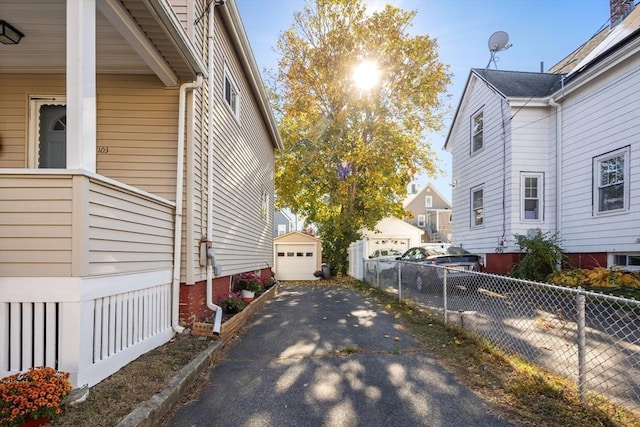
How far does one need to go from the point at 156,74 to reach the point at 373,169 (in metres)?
14.7

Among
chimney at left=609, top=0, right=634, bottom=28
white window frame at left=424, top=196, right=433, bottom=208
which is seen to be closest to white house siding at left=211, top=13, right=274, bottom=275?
chimney at left=609, top=0, right=634, bottom=28

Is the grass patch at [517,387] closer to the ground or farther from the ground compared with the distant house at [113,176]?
closer to the ground

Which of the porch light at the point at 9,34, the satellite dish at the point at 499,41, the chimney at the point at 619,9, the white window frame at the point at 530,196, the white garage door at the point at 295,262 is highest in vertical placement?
the chimney at the point at 619,9

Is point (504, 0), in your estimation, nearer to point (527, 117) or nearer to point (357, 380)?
point (527, 117)

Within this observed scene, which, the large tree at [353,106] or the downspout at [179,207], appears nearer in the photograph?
the downspout at [179,207]

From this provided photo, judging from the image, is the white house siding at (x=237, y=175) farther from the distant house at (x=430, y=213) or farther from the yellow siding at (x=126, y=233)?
the distant house at (x=430, y=213)

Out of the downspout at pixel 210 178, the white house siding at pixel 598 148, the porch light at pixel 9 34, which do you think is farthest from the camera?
the white house siding at pixel 598 148

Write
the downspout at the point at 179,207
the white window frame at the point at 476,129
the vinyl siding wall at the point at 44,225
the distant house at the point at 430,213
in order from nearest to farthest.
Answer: the vinyl siding wall at the point at 44,225 → the downspout at the point at 179,207 → the white window frame at the point at 476,129 → the distant house at the point at 430,213

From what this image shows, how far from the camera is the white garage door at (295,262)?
2038 cm

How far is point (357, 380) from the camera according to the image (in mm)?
4137

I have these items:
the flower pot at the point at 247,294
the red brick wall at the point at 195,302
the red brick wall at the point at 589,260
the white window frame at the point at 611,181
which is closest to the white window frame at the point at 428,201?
the red brick wall at the point at 589,260

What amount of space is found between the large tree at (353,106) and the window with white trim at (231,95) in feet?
33.6

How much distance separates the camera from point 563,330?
5.43 m

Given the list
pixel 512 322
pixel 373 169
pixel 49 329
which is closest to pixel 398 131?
pixel 373 169
